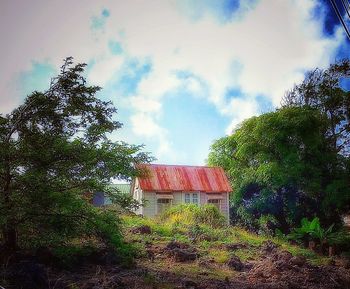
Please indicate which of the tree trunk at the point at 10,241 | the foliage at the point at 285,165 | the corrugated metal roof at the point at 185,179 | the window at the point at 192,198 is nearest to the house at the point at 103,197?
the tree trunk at the point at 10,241

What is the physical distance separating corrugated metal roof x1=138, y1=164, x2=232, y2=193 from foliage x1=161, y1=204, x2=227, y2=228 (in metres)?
4.29

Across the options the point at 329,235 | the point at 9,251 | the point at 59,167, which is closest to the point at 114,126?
the point at 59,167

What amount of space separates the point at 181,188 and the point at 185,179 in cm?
117

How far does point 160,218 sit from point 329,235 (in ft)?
32.3

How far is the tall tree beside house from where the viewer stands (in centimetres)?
780

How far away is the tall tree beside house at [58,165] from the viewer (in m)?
7.80

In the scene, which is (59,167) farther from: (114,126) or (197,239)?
(197,239)

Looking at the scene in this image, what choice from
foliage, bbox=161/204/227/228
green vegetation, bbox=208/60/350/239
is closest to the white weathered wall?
foliage, bbox=161/204/227/228

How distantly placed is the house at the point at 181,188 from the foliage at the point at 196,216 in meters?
4.01

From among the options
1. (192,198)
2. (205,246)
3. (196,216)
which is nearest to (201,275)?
(205,246)

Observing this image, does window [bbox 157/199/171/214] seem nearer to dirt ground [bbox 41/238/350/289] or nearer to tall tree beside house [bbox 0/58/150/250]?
dirt ground [bbox 41/238/350/289]

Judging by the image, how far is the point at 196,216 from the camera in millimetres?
19734

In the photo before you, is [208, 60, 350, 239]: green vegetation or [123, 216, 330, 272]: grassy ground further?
[208, 60, 350, 239]: green vegetation

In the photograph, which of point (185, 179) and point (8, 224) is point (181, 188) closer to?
point (185, 179)
